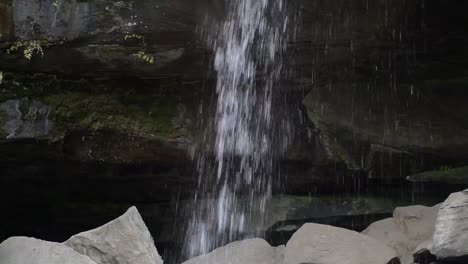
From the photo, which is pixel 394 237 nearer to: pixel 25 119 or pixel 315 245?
pixel 315 245

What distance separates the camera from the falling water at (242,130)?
5668 millimetres

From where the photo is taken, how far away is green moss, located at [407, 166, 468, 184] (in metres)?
5.85

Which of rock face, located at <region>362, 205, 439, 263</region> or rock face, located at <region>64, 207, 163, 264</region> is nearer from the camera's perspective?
rock face, located at <region>64, 207, 163, 264</region>

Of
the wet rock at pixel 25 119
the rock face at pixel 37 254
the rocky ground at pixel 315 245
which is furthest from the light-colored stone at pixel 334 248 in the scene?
the wet rock at pixel 25 119

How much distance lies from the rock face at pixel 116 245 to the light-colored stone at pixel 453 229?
6.69 ft

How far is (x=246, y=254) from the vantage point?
509 cm

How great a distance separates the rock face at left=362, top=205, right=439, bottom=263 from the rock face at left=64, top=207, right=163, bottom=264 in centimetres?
227

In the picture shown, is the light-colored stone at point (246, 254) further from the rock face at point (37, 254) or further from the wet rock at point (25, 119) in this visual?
the wet rock at point (25, 119)

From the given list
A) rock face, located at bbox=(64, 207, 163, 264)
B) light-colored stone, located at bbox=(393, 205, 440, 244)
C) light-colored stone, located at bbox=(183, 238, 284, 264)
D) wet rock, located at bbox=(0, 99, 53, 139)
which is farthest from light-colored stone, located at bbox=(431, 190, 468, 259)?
wet rock, located at bbox=(0, 99, 53, 139)

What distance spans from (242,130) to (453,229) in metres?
2.75

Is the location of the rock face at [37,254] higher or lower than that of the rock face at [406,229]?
higher

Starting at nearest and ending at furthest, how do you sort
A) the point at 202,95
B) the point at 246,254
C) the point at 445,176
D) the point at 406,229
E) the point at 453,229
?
the point at 453,229 < the point at 246,254 < the point at 406,229 < the point at 445,176 < the point at 202,95

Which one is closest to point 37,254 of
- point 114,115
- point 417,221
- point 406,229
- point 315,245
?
point 315,245

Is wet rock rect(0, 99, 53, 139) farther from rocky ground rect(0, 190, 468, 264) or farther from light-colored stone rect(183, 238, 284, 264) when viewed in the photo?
light-colored stone rect(183, 238, 284, 264)
